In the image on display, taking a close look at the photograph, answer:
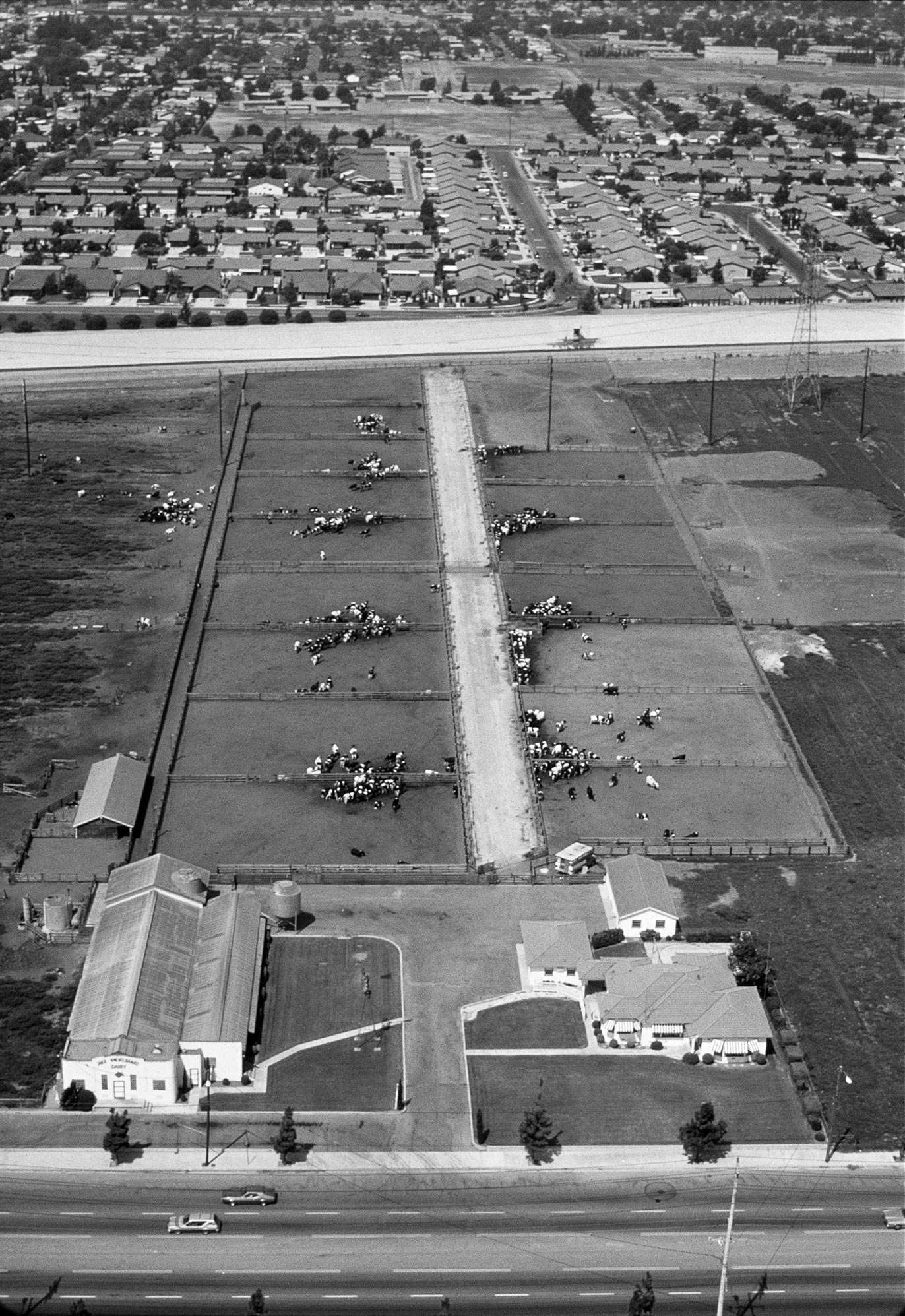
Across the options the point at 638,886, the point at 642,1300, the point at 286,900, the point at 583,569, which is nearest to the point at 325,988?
the point at 286,900

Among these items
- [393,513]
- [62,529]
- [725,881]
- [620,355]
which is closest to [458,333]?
[620,355]

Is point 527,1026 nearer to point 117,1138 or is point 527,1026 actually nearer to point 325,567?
point 117,1138

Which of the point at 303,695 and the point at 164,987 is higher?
the point at 164,987

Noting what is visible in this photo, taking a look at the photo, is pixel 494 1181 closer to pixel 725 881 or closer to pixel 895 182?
pixel 725 881

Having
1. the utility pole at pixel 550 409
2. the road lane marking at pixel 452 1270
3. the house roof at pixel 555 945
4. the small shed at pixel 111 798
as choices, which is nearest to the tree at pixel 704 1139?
the road lane marking at pixel 452 1270

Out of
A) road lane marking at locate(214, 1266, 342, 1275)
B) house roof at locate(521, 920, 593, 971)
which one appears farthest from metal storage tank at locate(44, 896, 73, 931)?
road lane marking at locate(214, 1266, 342, 1275)

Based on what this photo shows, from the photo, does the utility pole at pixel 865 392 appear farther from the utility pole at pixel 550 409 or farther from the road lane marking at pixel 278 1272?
the road lane marking at pixel 278 1272

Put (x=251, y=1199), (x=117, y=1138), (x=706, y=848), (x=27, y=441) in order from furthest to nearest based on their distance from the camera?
(x=27, y=441) < (x=706, y=848) < (x=117, y=1138) < (x=251, y=1199)

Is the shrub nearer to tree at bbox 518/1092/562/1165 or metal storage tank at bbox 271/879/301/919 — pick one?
tree at bbox 518/1092/562/1165
